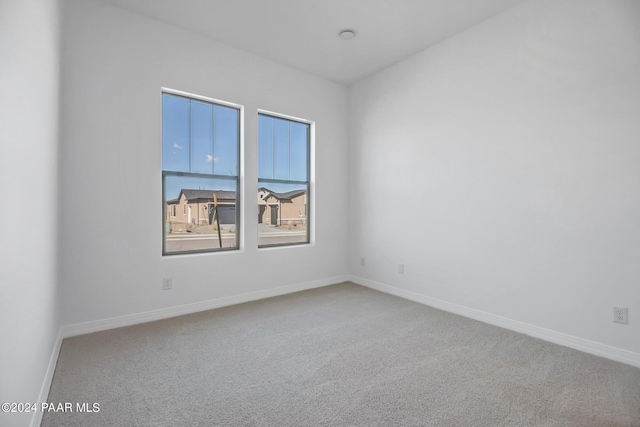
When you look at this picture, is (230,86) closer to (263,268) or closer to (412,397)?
(263,268)

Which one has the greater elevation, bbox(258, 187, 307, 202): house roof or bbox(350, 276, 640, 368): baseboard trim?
bbox(258, 187, 307, 202): house roof

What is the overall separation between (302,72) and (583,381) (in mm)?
4248

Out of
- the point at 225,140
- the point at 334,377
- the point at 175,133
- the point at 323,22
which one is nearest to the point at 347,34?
the point at 323,22

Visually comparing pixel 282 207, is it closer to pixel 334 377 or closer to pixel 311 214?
pixel 311 214

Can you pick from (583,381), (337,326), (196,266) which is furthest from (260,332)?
(583,381)

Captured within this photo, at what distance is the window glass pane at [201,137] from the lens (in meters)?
3.50

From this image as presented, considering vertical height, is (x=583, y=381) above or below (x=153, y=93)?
below

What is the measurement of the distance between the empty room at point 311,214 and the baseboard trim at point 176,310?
2 centimetres

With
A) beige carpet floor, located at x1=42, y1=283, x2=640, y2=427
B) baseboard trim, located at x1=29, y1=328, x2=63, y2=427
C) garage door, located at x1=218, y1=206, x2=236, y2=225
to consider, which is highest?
garage door, located at x1=218, y1=206, x2=236, y2=225

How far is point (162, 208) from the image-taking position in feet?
10.6

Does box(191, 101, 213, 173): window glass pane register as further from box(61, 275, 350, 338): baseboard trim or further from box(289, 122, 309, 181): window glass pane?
box(61, 275, 350, 338): baseboard trim

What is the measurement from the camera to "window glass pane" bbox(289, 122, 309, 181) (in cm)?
436

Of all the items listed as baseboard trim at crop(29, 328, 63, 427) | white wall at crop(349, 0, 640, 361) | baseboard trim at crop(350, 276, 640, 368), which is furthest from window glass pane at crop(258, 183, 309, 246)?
baseboard trim at crop(29, 328, 63, 427)

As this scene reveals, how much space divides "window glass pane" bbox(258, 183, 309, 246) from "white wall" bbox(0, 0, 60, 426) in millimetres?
2177
